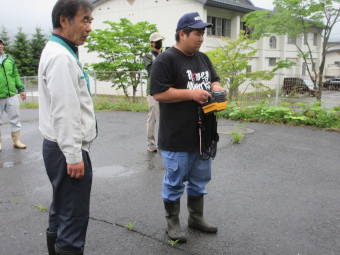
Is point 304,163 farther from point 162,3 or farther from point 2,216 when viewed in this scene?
point 162,3

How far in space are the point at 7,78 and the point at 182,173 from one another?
14.9ft

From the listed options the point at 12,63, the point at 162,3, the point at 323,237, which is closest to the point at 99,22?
the point at 162,3

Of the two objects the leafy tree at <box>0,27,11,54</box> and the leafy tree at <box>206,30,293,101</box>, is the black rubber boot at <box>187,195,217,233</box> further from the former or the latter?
the leafy tree at <box>0,27,11,54</box>

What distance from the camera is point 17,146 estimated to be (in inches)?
245

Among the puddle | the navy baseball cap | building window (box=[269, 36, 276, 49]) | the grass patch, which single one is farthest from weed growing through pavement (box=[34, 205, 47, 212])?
building window (box=[269, 36, 276, 49])

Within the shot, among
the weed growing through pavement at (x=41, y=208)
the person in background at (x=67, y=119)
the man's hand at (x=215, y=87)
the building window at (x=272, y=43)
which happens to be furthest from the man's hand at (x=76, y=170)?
the building window at (x=272, y=43)

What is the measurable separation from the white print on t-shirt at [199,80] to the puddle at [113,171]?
2.26m

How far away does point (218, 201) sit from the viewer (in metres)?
3.54

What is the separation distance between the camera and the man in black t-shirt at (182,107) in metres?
2.54

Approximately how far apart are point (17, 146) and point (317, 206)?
5533mm

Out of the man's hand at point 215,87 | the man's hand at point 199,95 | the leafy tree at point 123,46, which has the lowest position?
the man's hand at point 199,95

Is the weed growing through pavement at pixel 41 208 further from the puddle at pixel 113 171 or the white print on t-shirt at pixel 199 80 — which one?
the white print on t-shirt at pixel 199 80

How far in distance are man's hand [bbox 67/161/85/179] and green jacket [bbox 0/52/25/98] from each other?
4637 millimetres

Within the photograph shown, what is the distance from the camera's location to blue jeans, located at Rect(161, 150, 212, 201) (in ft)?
8.73
